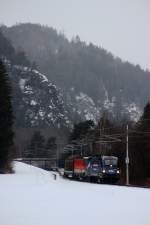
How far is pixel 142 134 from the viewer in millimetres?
69312

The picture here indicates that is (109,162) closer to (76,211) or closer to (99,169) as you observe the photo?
(99,169)

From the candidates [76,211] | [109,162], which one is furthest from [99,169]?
[76,211]

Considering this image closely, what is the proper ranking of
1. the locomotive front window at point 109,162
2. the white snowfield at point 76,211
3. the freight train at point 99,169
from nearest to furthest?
the white snowfield at point 76,211
the freight train at point 99,169
the locomotive front window at point 109,162

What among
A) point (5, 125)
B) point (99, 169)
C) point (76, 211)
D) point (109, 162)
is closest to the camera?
point (76, 211)

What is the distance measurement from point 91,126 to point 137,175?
58986mm

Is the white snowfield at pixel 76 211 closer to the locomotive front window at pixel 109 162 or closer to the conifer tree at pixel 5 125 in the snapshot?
the locomotive front window at pixel 109 162

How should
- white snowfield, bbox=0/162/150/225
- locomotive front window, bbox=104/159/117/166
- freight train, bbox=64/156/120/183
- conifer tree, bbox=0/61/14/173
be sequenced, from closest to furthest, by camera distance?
white snowfield, bbox=0/162/150/225, freight train, bbox=64/156/120/183, locomotive front window, bbox=104/159/117/166, conifer tree, bbox=0/61/14/173

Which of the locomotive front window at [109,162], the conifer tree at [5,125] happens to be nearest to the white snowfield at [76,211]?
the locomotive front window at [109,162]

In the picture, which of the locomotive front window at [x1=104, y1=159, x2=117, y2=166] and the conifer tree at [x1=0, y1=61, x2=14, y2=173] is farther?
the conifer tree at [x1=0, y1=61, x2=14, y2=173]

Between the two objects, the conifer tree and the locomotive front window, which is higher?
the conifer tree

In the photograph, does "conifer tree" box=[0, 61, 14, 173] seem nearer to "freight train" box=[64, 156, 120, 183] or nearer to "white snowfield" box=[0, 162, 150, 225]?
"freight train" box=[64, 156, 120, 183]

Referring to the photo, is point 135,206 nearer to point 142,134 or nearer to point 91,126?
point 142,134

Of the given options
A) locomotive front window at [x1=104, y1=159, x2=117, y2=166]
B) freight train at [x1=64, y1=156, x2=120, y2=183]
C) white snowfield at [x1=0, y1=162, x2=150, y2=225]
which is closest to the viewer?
white snowfield at [x1=0, y1=162, x2=150, y2=225]

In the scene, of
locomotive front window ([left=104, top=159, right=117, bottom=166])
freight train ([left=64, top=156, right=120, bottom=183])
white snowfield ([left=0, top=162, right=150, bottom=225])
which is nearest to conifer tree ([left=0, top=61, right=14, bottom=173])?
freight train ([left=64, top=156, right=120, bottom=183])
